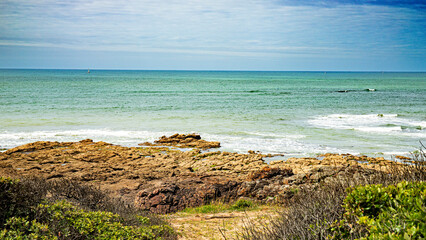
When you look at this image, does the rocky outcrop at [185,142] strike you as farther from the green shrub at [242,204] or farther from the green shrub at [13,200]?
the green shrub at [13,200]

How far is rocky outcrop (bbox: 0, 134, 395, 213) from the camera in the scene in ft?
31.9

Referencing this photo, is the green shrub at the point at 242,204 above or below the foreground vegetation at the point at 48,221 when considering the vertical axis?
below

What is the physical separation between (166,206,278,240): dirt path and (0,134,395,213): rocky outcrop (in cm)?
103

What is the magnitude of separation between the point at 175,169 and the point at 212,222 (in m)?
6.31

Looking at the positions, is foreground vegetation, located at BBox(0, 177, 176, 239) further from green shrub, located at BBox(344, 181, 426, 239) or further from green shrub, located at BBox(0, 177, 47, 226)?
green shrub, located at BBox(344, 181, 426, 239)

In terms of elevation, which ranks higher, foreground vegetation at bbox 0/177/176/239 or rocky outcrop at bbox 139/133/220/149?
foreground vegetation at bbox 0/177/176/239

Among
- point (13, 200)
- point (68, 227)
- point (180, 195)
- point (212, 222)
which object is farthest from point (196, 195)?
point (13, 200)

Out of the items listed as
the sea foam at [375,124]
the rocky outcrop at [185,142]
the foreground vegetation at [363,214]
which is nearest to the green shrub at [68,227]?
the foreground vegetation at [363,214]

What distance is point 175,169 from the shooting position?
45.4 feet

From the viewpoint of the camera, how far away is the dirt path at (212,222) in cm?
679

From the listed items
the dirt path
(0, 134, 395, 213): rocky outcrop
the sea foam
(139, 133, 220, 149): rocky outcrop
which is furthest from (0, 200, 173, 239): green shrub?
the sea foam

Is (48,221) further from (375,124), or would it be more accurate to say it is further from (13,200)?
(375,124)

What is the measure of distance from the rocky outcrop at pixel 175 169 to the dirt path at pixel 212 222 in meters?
1.03

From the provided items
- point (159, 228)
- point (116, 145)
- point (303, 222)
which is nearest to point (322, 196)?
point (303, 222)
